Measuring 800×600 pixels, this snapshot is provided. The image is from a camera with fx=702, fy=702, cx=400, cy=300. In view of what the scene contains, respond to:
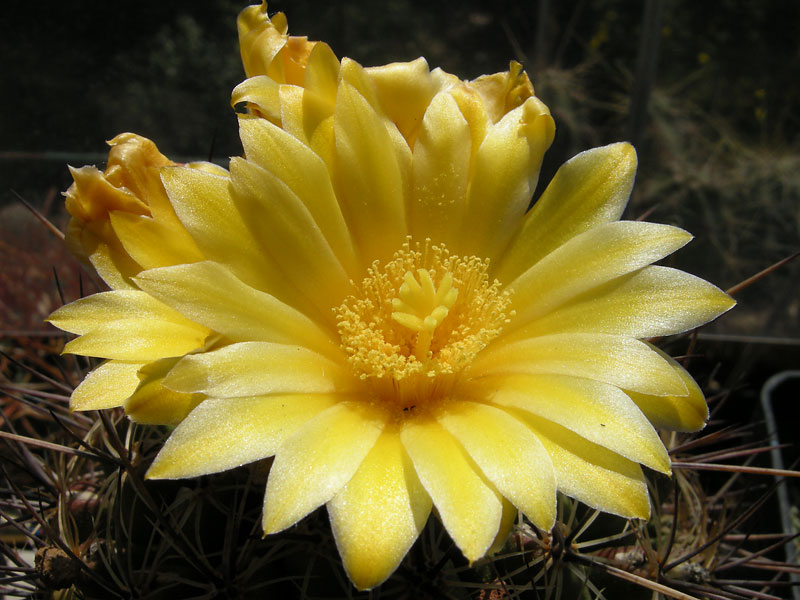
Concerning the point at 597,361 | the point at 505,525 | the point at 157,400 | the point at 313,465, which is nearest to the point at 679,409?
the point at 597,361

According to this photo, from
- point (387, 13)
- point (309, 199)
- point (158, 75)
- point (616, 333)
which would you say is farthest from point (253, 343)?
point (387, 13)

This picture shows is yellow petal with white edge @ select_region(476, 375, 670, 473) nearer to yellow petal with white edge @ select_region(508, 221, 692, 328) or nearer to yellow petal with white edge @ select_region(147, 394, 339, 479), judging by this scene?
yellow petal with white edge @ select_region(508, 221, 692, 328)

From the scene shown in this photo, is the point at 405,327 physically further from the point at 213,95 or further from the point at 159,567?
the point at 213,95

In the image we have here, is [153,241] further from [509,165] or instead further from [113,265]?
[509,165]

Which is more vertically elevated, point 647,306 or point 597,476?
point 647,306

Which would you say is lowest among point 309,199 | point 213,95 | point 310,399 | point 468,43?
point 310,399

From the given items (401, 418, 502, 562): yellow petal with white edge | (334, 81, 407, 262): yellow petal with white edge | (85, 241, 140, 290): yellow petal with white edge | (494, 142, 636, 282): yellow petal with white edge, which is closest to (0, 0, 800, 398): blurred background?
(494, 142, 636, 282): yellow petal with white edge
